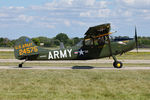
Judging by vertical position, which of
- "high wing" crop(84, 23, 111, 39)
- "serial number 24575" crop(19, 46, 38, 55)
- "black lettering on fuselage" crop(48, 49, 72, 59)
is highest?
"high wing" crop(84, 23, 111, 39)

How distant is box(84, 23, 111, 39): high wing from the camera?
16.8 meters

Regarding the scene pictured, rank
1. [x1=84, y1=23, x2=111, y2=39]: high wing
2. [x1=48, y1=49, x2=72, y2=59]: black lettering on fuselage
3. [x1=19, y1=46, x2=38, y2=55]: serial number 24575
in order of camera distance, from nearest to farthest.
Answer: [x1=84, y1=23, x2=111, y2=39]: high wing, [x1=19, y1=46, x2=38, y2=55]: serial number 24575, [x1=48, y1=49, x2=72, y2=59]: black lettering on fuselage

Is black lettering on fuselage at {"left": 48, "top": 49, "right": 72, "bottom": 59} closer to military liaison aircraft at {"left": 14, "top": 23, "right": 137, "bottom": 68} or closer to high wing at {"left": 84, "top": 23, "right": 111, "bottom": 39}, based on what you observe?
military liaison aircraft at {"left": 14, "top": 23, "right": 137, "bottom": 68}

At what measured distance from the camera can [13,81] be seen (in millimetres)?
11859

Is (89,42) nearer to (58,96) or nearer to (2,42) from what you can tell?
(58,96)

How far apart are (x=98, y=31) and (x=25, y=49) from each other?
5605mm

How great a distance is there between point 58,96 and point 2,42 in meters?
115

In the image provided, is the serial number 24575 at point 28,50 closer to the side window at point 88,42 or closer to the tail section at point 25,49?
the tail section at point 25,49

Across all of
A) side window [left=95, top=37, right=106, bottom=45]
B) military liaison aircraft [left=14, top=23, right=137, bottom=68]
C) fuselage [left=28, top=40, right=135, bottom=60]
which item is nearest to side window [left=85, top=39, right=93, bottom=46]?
military liaison aircraft [left=14, top=23, right=137, bottom=68]

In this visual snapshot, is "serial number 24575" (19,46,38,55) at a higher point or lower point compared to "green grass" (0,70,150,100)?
higher

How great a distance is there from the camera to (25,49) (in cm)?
1795

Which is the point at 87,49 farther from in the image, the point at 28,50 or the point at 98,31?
the point at 28,50

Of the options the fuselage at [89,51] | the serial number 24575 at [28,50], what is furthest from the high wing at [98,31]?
the serial number 24575 at [28,50]

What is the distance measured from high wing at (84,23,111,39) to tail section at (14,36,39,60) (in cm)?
413
